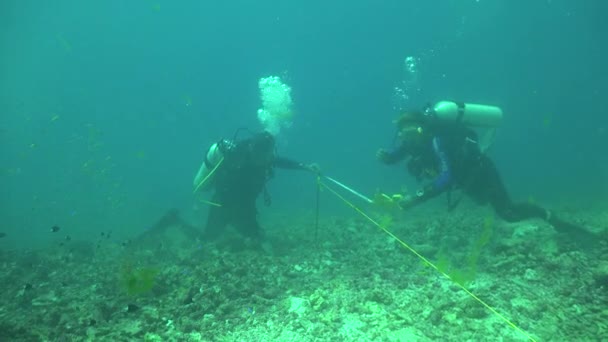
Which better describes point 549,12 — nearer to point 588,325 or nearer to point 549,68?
point 549,68

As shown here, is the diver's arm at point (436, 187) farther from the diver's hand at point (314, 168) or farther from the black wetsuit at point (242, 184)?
the black wetsuit at point (242, 184)

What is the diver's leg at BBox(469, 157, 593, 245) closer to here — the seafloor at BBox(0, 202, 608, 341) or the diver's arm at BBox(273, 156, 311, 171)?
the seafloor at BBox(0, 202, 608, 341)

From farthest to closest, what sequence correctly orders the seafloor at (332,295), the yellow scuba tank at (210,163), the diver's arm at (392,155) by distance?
the yellow scuba tank at (210,163) → the diver's arm at (392,155) → the seafloor at (332,295)

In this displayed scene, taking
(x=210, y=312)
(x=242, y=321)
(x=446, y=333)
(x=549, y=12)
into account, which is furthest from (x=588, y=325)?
(x=549, y=12)

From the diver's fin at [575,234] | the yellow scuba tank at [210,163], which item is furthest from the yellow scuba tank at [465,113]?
the yellow scuba tank at [210,163]

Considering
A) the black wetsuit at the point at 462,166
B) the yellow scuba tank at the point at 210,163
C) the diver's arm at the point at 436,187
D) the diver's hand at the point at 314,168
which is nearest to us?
the diver's arm at the point at 436,187

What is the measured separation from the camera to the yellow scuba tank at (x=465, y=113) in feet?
22.5

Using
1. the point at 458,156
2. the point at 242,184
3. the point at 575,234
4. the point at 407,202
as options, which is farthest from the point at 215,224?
the point at 575,234

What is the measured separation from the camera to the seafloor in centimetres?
392

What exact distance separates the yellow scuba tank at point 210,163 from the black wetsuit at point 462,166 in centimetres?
409

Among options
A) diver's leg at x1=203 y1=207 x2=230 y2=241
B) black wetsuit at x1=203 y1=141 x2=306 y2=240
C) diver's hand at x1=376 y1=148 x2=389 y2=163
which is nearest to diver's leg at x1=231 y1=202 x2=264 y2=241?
black wetsuit at x1=203 y1=141 x2=306 y2=240

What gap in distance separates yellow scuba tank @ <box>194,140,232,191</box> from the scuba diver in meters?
4.01

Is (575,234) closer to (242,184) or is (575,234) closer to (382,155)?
(382,155)

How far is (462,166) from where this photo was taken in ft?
21.5
